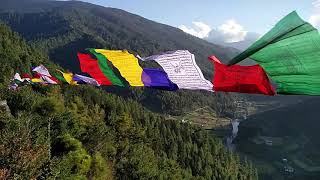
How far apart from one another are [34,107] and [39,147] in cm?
3630

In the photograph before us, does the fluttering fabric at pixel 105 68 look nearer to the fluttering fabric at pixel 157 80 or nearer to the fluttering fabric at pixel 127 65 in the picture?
Result: the fluttering fabric at pixel 127 65

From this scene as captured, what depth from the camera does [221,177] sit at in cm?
13175

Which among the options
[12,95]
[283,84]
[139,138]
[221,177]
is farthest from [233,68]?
[221,177]

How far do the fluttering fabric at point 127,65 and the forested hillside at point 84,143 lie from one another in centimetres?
1314

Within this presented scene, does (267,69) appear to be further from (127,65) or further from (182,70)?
(127,65)

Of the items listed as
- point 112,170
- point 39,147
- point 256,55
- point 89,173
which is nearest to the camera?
point 256,55

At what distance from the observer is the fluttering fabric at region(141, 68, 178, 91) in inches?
782

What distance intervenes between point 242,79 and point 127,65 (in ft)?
29.0

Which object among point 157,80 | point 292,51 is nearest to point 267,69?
point 292,51

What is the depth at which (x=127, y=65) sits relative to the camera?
22875 mm

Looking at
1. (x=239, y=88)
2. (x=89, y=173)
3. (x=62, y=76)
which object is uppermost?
(x=239, y=88)

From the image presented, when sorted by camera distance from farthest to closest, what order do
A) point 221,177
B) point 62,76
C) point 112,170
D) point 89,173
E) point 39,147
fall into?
point 221,177 < point 112,170 < point 89,173 < point 39,147 < point 62,76

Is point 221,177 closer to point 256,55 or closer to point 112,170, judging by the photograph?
point 112,170

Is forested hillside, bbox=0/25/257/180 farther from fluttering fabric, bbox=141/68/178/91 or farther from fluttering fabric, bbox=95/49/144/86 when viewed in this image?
fluttering fabric, bbox=141/68/178/91
